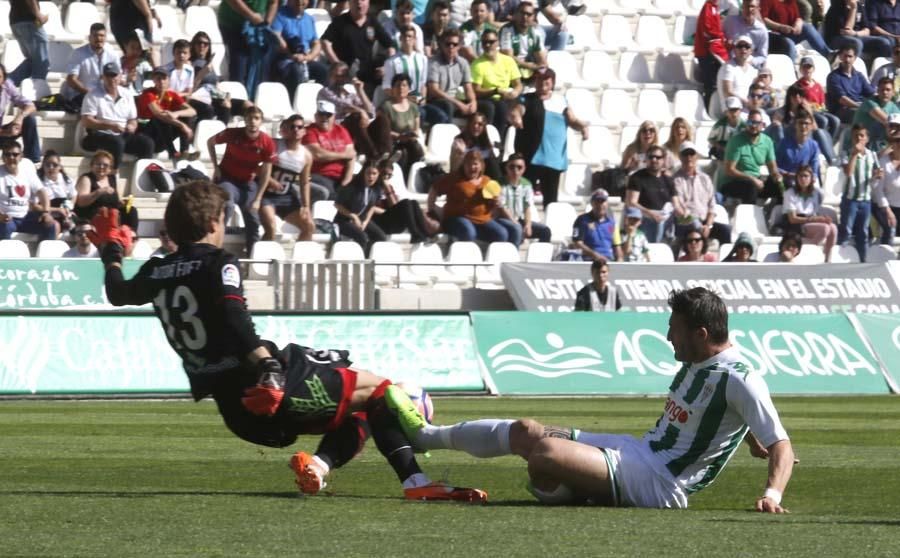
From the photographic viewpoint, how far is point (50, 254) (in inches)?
806

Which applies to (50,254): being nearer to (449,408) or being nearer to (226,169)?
(226,169)

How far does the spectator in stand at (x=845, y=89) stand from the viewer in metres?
27.4

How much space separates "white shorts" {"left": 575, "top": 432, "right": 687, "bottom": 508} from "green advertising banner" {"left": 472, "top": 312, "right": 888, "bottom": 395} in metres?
11.4

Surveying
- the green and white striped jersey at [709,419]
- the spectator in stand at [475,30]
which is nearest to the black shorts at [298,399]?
the green and white striped jersey at [709,419]

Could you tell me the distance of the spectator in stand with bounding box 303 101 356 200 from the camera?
22234 mm

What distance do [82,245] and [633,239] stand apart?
7.66 metres

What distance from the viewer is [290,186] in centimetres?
2181

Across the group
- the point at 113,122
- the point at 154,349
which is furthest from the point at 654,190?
the point at 154,349

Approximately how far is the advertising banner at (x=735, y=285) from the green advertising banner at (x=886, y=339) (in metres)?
0.70

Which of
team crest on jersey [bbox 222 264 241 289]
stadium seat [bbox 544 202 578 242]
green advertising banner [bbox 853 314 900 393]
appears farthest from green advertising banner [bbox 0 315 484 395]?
team crest on jersey [bbox 222 264 241 289]

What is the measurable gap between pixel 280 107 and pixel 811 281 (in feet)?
25.9

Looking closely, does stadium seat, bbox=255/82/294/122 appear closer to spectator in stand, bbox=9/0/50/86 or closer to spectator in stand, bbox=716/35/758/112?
spectator in stand, bbox=9/0/50/86

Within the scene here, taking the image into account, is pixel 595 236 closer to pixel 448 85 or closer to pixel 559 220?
pixel 559 220

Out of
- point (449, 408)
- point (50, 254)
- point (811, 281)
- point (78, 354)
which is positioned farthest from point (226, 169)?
point (811, 281)
